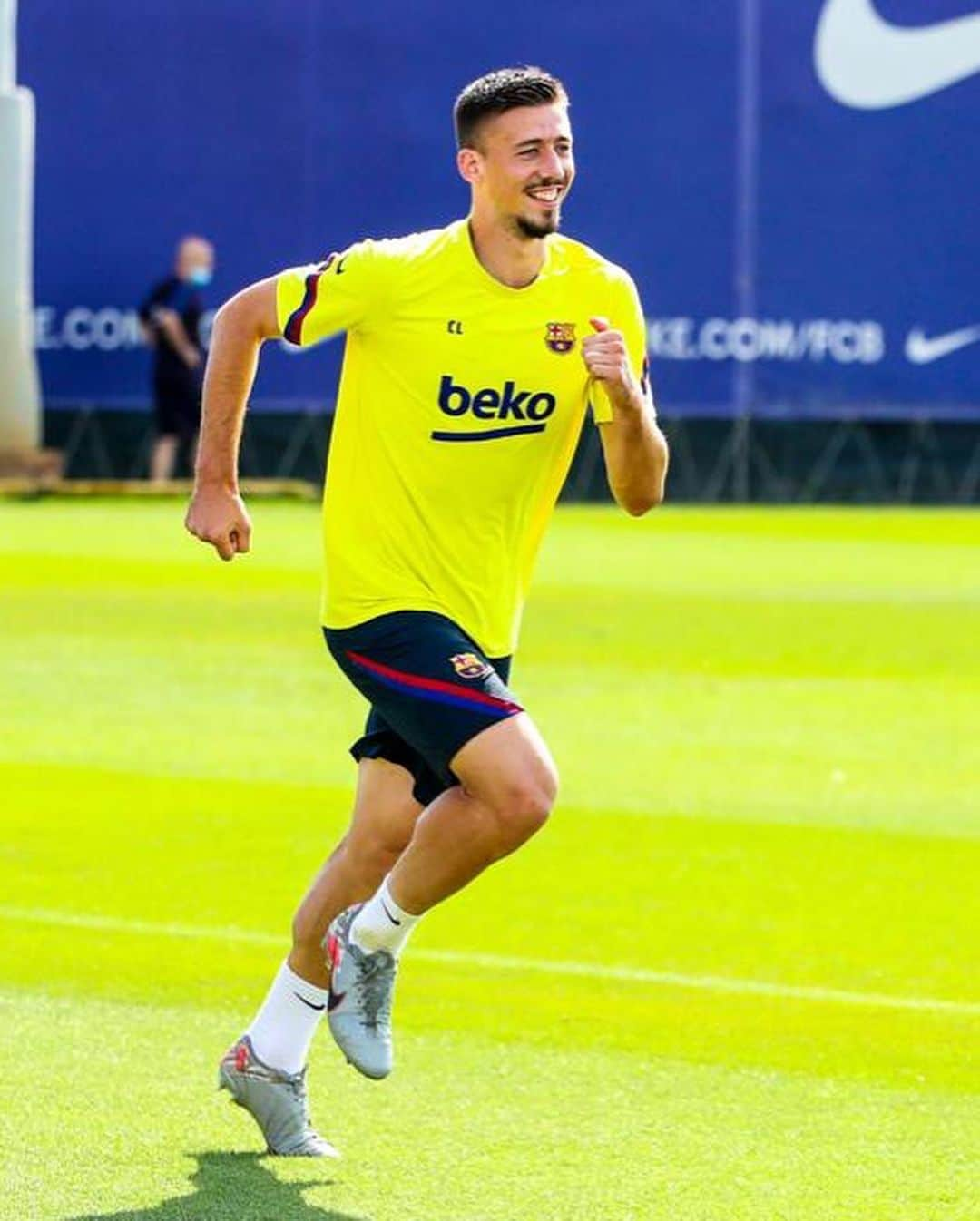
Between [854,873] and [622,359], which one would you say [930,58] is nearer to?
[854,873]

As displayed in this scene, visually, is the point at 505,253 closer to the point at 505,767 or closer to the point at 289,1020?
the point at 505,767

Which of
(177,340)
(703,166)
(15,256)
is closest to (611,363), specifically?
(703,166)

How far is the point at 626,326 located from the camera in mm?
6992

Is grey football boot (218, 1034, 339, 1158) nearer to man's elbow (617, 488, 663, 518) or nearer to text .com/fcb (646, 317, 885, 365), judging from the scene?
man's elbow (617, 488, 663, 518)

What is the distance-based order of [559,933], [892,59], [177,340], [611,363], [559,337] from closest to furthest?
[611,363], [559,337], [559,933], [892,59], [177,340]

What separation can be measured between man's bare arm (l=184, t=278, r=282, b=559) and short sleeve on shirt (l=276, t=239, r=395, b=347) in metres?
0.04

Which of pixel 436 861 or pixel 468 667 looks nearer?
pixel 436 861

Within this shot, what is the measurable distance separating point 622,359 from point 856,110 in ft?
77.4

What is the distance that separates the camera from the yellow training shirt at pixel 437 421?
22.3ft

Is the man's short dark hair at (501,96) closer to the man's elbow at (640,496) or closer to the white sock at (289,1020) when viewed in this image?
the man's elbow at (640,496)

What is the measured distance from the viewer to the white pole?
30078 millimetres

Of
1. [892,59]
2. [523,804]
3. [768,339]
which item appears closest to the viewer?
[523,804]

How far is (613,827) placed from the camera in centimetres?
1132

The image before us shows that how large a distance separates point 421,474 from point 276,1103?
52.6 inches
